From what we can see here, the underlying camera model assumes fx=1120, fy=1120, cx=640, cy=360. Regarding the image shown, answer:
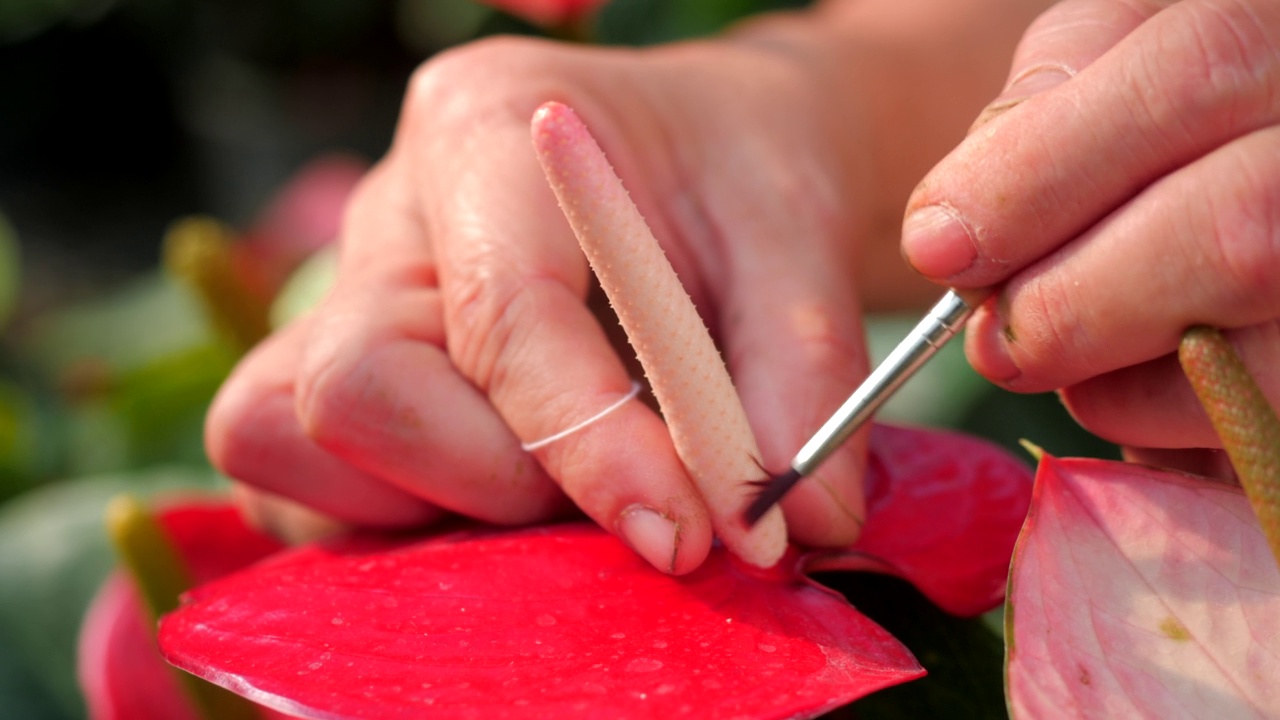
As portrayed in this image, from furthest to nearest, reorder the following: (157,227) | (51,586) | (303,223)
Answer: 1. (157,227)
2. (303,223)
3. (51,586)

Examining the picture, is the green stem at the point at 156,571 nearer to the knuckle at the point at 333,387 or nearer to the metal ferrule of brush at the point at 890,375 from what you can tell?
the knuckle at the point at 333,387

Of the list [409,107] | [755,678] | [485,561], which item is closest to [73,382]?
[409,107]

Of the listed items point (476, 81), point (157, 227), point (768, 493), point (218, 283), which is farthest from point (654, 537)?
point (157, 227)

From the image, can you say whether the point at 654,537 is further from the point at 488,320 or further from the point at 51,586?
the point at 51,586

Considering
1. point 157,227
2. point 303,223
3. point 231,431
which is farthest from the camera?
point 157,227

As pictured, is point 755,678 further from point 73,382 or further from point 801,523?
point 73,382

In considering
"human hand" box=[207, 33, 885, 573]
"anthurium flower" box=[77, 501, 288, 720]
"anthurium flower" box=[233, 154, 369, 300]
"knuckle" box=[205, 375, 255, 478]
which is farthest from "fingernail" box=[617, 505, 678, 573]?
"anthurium flower" box=[233, 154, 369, 300]

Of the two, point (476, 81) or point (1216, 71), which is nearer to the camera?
point (1216, 71)

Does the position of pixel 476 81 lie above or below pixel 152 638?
above
